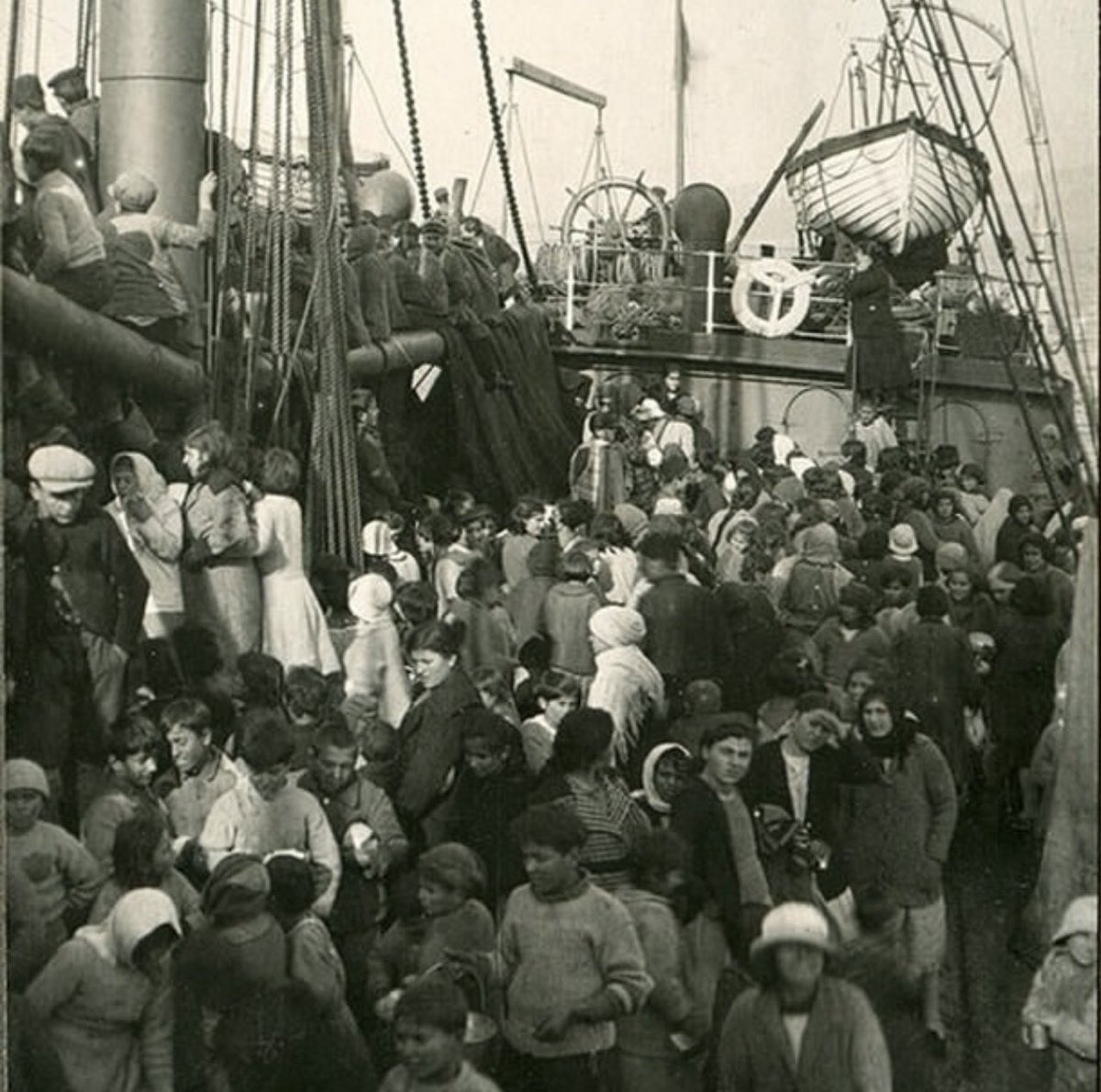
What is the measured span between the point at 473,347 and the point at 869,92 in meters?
1.24

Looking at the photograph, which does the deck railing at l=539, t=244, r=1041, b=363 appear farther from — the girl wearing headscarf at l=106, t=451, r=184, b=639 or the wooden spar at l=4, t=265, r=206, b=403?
the girl wearing headscarf at l=106, t=451, r=184, b=639

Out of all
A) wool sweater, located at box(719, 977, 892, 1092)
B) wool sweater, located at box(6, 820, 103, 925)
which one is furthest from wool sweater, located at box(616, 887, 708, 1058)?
wool sweater, located at box(6, 820, 103, 925)

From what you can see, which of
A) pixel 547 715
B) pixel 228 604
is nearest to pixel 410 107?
pixel 228 604

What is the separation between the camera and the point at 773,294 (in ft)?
17.1

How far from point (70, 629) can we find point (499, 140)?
4.65ft

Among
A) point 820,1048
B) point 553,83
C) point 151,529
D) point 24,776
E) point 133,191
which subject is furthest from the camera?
point 133,191

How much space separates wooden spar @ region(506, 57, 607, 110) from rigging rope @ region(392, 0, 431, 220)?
30 centimetres

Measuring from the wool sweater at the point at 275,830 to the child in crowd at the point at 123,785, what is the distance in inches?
6.3

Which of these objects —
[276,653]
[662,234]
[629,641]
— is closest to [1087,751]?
[629,641]

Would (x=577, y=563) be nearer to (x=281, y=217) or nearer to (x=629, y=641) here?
(x=629, y=641)

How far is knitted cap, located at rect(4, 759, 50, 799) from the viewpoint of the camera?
5086 mm

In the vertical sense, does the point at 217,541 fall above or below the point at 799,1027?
above

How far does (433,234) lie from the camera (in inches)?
230

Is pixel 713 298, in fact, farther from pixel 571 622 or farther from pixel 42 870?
pixel 42 870
